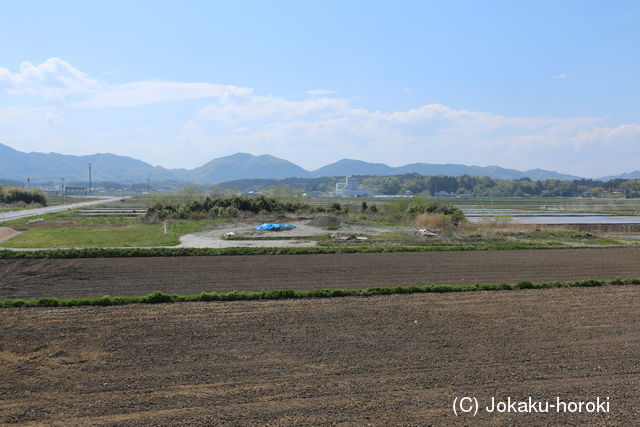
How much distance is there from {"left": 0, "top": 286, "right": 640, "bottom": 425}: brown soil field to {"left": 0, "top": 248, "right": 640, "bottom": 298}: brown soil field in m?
2.94

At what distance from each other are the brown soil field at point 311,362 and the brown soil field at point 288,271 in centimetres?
294

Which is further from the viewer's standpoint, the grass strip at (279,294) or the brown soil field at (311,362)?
the grass strip at (279,294)

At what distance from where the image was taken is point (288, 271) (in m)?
19.2

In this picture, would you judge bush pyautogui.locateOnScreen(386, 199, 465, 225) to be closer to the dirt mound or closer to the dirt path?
the dirt path

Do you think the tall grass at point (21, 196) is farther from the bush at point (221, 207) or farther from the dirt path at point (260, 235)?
the dirt path at point (260, 235)

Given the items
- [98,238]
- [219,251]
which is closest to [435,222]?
[219,251]

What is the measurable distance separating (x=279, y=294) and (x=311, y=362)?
5391 millimetres

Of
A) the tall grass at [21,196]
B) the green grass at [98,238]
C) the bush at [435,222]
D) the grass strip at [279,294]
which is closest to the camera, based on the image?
the grass strip at [279,294]

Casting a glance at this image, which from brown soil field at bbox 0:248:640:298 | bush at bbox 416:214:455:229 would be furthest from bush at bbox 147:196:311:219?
brown soil field at bbox 0:248:640:298

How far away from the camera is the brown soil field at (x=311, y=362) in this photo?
719 cm

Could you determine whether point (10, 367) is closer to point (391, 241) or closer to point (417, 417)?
point (417, 417)

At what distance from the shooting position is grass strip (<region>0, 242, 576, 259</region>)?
22188mm

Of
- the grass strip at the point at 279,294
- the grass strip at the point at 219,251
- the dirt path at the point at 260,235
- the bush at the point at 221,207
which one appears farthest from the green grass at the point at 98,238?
the grass strip at the point at 279,294

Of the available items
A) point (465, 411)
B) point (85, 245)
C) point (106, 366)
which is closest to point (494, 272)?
point (465, 411)
